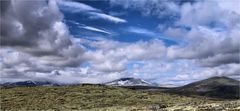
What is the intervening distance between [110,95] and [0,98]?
43.0 meters

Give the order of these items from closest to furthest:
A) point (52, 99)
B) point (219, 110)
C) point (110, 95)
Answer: point (219, 110)
point (52, 99)
point (110, 95)

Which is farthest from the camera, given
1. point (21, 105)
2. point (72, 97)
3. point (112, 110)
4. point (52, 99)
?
point (72, 97)

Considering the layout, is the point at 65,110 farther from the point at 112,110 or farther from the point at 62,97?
the point at 62,97

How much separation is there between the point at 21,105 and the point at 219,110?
74.0 m

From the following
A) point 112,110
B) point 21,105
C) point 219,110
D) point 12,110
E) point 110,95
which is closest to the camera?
point 219,110

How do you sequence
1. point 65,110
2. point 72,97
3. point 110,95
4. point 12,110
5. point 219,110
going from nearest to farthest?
point 219,110 < point 65,110 < point 12,110 < point 72,97 < point 110,95

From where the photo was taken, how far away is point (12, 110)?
97625 millimetres

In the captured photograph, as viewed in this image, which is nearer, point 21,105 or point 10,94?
point 21,105

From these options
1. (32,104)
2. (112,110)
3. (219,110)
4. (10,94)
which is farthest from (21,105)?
(219,110)

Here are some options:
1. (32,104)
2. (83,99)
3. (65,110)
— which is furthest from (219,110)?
(83,99)

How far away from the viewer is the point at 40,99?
12794cm

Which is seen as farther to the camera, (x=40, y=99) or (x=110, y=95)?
(x=110, y=95)

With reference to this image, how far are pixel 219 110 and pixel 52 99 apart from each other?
8312 centimetres

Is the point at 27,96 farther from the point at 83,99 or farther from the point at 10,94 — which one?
the point at 83,99
